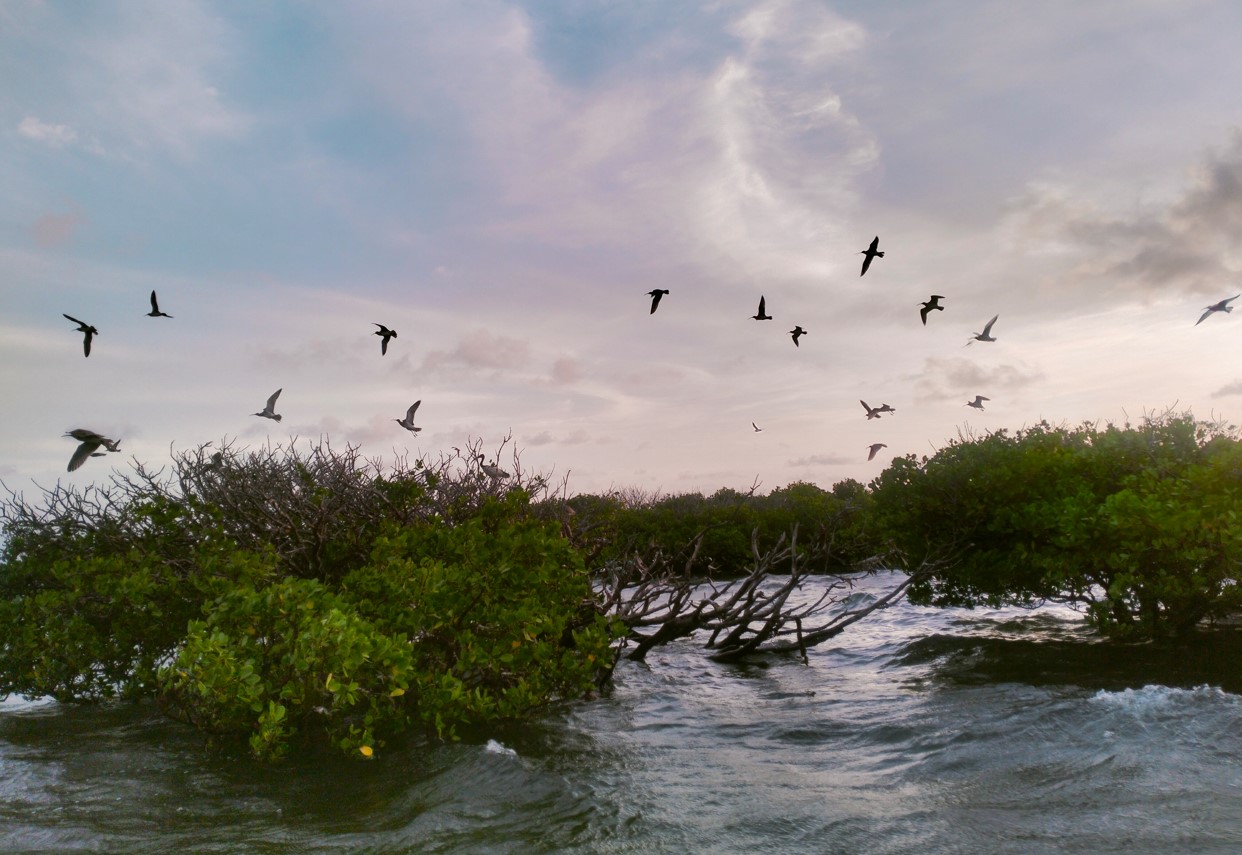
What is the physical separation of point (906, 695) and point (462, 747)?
759cm

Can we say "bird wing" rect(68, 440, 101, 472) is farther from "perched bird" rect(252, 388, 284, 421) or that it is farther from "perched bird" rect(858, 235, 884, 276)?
"perched bird" rect(858, 235, 884, 276)

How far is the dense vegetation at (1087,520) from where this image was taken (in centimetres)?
1416

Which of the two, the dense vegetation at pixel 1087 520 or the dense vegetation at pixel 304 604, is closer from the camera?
the dense vegetation at pixel 304 604

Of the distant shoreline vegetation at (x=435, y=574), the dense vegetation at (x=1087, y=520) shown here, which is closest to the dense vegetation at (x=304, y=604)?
the distant shoreline vegetation at (x=435, y=574)

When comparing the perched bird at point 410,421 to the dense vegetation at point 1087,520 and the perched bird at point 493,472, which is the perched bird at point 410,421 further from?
the dense vegetation at point 1087,520

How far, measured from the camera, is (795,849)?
7.83 m

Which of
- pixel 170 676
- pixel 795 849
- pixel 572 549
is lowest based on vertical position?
pixel 795 849

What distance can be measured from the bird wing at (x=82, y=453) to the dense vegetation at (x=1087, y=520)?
14565mm

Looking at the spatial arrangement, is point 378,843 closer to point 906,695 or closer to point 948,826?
point 948,826

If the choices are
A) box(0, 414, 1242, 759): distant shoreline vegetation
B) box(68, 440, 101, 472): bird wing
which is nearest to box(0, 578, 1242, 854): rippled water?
box(0, 414, 1242, 759): distant shoreline vegetation

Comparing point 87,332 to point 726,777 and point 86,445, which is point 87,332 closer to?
point 86,445

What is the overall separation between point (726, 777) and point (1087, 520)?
860cm

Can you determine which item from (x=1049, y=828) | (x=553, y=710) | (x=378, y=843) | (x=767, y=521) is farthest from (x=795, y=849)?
(x=767, y=521)

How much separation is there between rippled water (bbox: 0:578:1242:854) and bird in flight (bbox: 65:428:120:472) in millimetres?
3970
